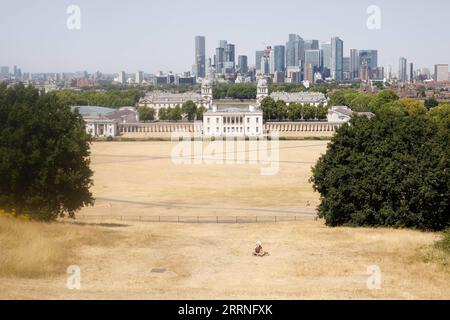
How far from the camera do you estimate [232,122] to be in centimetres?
12850

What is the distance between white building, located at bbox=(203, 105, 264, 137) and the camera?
127m

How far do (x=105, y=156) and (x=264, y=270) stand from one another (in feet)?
211

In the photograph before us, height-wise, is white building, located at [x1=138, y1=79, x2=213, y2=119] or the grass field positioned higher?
white building, located at [x1=138, y1=79, x2=213, y2=119]

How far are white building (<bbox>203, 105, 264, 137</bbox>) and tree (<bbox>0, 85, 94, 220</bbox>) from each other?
90.7 meters

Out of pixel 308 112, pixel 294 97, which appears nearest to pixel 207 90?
pixel 294 97

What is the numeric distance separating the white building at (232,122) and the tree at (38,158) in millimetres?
90747

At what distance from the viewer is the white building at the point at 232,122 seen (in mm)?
127000

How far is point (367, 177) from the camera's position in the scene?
34.9m

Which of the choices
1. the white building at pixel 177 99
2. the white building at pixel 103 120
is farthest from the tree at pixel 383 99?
the white building at pixel 103 120

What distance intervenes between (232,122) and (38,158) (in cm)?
9681

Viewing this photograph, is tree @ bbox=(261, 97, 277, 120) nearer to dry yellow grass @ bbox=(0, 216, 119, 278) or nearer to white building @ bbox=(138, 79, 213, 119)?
white building @ bbox=(138, 79, 213, 119)

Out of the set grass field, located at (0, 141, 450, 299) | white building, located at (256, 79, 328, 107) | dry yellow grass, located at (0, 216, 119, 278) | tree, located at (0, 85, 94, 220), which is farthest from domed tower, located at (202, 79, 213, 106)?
dry yellow grass, located at (0, 216, 119, 278)

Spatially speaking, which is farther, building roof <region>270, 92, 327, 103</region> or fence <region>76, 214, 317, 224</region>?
building roof <region>270, 92, 327, 103</region>
